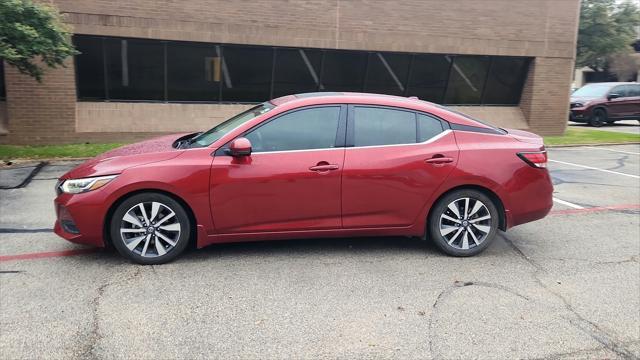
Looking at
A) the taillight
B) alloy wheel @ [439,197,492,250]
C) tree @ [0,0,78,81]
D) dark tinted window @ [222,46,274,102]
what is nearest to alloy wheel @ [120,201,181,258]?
alloy wheel @ [439,197,492,250]

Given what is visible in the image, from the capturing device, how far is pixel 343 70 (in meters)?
14.6

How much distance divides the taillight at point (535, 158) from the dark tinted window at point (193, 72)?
9.82 m

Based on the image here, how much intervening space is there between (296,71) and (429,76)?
401cm

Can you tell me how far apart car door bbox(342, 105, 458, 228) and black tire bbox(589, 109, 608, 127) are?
61.0 feet

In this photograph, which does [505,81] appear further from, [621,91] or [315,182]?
[315,182]

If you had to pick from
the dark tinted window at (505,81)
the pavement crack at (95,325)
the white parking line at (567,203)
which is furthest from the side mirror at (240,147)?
the dark tinted window at (505,81)

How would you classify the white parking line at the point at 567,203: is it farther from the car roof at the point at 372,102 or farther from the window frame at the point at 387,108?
the window frame at the point at 387,108

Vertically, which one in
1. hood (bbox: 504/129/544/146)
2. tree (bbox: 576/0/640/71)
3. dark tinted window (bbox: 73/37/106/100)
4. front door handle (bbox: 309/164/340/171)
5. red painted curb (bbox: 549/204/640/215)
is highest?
tree (bbox: 576/0/640/71)

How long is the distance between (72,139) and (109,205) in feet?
29.4

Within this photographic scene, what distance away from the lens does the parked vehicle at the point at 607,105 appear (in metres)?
20.7

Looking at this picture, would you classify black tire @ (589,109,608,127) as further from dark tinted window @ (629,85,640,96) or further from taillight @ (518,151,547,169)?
taillight @ (518,151,547,169)

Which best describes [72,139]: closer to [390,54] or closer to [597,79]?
[390,54]

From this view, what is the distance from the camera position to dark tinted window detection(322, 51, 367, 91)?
14.4 m

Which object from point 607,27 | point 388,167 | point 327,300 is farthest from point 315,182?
point 607,27
